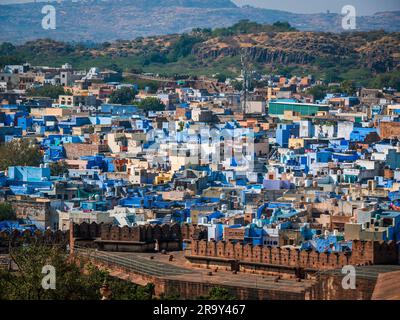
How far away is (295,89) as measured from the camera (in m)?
61.8

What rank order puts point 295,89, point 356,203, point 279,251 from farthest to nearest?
point 295,89, point 356,203, point 279,251

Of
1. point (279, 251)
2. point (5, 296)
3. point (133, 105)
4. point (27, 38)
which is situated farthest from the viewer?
point (27, 38)

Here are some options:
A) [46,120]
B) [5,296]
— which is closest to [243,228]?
[5,296]

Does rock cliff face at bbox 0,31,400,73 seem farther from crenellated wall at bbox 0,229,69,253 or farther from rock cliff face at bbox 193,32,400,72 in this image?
crenellated wall at bbox 0,229,69,253

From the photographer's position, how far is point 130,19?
11544 centimetres

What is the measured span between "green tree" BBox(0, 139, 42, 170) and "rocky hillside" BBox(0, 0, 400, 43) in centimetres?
5286

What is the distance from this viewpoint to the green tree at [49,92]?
192 ft

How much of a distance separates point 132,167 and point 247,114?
595 inches

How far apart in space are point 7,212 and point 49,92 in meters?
30.6

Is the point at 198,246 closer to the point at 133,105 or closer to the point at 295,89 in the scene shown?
the point at 133,105

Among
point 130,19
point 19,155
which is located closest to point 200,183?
point 19,155

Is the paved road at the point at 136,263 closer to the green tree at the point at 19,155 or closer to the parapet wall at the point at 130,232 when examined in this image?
the parapet wall at the point at 130,232

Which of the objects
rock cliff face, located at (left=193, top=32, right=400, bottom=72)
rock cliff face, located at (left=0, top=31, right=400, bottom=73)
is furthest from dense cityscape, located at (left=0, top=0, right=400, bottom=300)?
rock cliff face, located at (left=0, top=31, right=400, bottom=73)
